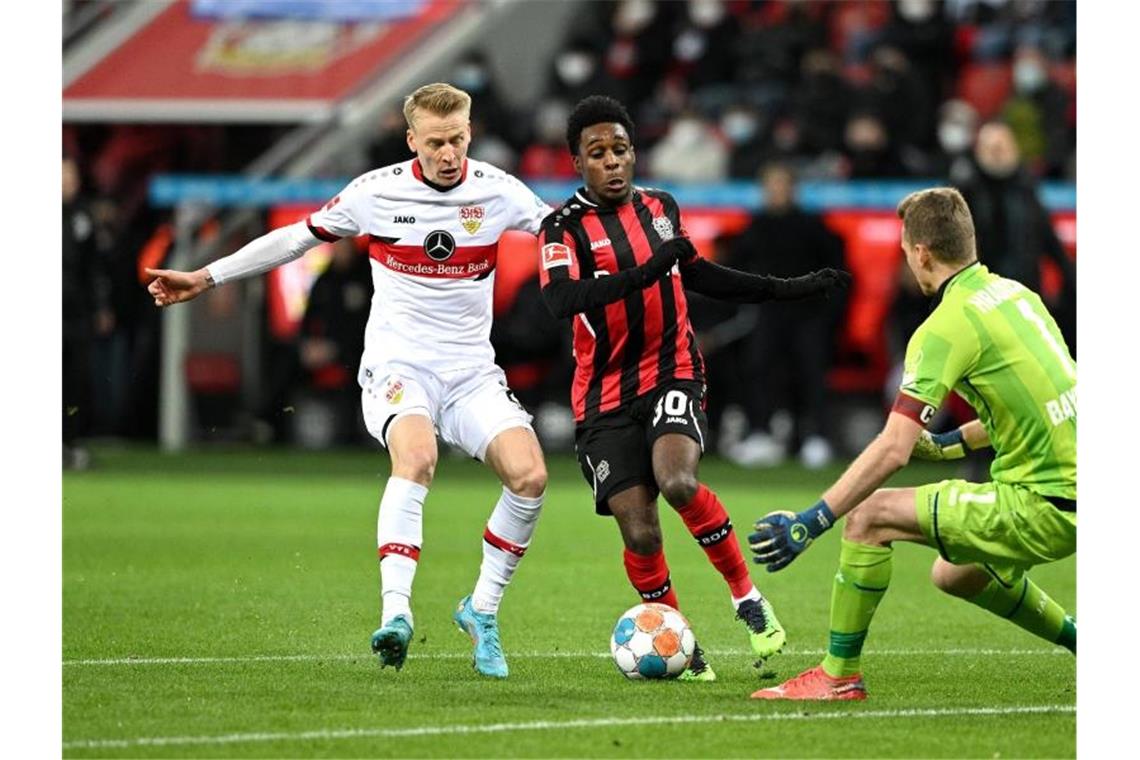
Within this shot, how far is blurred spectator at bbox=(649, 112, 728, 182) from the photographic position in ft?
67.1

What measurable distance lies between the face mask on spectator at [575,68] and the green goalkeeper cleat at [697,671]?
1420cm

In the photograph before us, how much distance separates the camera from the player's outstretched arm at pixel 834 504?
6520 mm

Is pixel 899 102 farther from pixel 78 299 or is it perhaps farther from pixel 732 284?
pixel 732 284

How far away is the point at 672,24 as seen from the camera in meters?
22.4

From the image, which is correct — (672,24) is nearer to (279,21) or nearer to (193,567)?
(279,21)

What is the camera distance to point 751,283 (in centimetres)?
838

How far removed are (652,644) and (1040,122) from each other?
45.0 ft

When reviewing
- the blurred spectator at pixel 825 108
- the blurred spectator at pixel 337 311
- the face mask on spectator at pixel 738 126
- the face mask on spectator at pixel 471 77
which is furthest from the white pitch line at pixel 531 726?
the face mask on spectator at pixel 471 77

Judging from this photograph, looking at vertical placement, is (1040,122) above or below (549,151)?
above

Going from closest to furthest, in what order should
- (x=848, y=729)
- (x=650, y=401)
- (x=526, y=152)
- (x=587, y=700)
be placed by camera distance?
(x=848, y=729)
(x=587, y=700)
(x=650, y=401)
(x=526, y=152)

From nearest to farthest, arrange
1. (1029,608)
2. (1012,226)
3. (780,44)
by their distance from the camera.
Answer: (1029,608), (1012,226), (780,44)

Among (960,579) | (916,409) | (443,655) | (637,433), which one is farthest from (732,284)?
(443,655)
